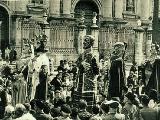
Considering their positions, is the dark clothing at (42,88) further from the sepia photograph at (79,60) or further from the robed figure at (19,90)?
the robed figure at (19,90)

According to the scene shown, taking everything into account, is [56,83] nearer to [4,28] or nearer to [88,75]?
[88,75]

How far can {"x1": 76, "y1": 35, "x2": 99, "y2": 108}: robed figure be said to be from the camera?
49.4ft

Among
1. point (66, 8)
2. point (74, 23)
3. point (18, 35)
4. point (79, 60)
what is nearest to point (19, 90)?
point (79, 60)

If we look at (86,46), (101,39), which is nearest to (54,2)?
(101,39)

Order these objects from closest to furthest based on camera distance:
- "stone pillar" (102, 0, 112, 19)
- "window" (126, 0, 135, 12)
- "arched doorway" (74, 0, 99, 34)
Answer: "stone pillar" (102, 0, 112, 19) → "arched doorway" (74, 0, 99, 34) → "window" (126, 0, 135, 12)

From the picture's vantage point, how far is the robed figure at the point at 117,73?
50.5ft

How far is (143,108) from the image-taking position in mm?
11672

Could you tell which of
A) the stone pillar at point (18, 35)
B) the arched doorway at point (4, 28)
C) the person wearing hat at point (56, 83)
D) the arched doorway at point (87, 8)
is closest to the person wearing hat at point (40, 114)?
the person wearing hat at point (56, 83)

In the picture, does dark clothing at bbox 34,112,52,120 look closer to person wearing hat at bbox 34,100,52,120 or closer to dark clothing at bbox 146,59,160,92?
person wearing hat at bbox 34,100,52,120

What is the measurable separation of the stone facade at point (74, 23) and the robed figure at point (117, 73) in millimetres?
14897

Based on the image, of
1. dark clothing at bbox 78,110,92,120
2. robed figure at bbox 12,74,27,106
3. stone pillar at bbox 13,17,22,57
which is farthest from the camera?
stone pillar at bbox 13,17,22,57

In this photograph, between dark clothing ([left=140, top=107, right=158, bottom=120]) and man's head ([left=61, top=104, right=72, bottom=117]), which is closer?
man's head ([left=61, top=104, right=72, bottom=117])

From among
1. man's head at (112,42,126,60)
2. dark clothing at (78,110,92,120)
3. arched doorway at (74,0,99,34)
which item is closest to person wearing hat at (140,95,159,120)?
dark clothing at (78,110,92,120)

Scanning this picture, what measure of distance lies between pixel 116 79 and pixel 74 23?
75.3 ft
